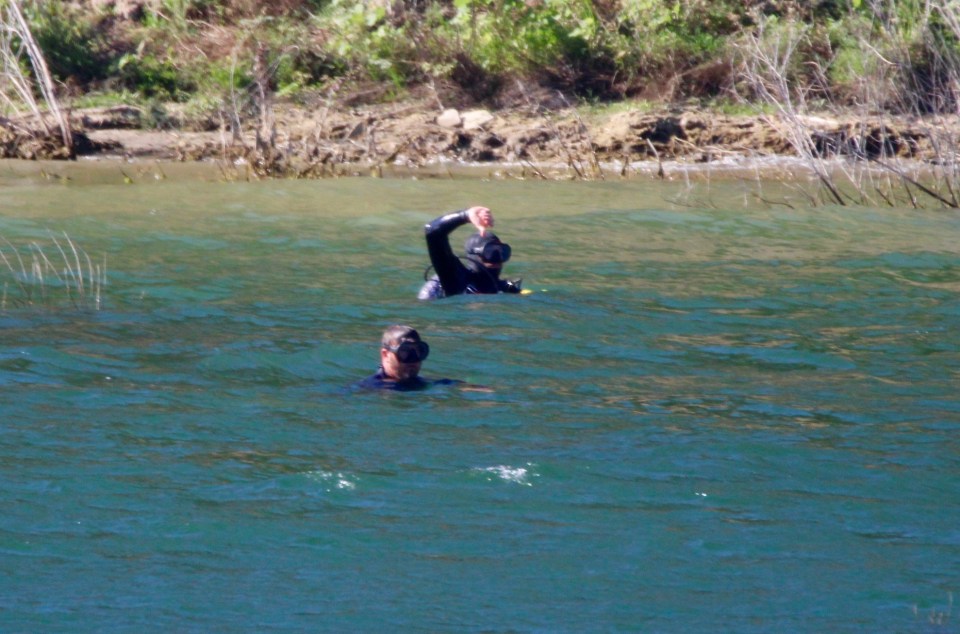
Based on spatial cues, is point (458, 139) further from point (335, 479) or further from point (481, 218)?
point (335, 479)

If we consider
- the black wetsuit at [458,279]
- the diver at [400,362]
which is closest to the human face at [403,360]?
the diver at [400,362]

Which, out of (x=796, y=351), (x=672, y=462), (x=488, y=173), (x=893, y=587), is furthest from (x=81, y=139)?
(x=893, y=587)

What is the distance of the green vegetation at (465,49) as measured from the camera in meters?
22.5

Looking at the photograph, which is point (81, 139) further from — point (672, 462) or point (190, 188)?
point (672, 462)

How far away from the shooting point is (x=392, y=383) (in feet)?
25.2

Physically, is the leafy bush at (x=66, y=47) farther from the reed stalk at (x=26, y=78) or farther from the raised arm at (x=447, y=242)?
the raised arm at (x=447, y=242)

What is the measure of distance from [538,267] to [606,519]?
22.3 feet

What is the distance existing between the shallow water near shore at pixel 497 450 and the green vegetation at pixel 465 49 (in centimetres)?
1041

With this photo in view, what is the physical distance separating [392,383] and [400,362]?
0.49ft

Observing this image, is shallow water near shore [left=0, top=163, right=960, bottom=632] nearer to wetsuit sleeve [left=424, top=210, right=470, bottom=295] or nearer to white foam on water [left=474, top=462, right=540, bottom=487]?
white foam on water [left=474, top=462, right=540, bottom=487]

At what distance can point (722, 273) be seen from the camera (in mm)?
11781

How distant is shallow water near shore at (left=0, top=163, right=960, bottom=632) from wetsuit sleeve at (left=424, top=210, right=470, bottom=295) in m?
0.25

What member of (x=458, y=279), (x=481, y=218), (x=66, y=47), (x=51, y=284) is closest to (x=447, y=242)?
(x=458, y=279)

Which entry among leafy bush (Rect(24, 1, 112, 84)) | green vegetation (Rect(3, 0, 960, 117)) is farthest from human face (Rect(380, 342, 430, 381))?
leafy bush (Rect(24, 1, 112, 84))
